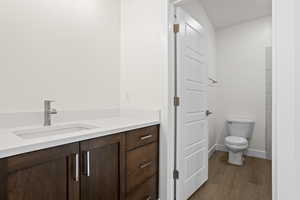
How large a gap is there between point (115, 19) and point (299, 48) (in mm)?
1718

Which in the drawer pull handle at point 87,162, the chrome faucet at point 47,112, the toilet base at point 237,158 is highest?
the chrome faucet at point 47,112

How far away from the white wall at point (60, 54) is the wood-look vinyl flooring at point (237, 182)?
1548mm

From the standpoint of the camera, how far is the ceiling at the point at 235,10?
Result: 266 centimetres

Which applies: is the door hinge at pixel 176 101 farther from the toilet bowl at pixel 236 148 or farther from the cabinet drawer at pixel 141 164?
the toilet bowl at pixel 236 148

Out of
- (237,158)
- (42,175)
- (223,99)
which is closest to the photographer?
(42,175)

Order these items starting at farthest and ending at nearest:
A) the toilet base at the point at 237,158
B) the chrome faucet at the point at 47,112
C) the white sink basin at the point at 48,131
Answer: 1. the toilet base at the point at 237,158
2. the chrome faucet at the point at 47,112
3. the white sink basin at the point at 48,131

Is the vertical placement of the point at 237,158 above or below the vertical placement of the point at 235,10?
below

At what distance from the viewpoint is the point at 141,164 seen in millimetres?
1429

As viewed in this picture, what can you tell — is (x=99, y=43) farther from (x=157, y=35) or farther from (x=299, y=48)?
(x=299, y=48)

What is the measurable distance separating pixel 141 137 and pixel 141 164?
0.23 metres

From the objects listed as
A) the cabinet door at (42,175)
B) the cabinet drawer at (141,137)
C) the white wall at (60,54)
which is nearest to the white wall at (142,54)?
the white wall at (60,54)

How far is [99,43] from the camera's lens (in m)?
1.78

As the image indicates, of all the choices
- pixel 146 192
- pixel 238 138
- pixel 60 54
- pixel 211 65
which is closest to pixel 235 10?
pixel 211 65

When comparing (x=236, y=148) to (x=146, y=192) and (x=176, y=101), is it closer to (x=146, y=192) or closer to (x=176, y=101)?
(x=176, y=101)
